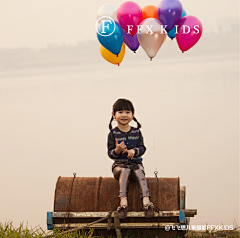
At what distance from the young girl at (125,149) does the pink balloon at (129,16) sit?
123 centimetres

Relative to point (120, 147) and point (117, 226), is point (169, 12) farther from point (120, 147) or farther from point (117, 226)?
point (117, 226)

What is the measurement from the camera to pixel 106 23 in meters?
6.33

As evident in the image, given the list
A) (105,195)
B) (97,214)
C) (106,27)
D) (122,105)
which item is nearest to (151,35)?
(106,27)

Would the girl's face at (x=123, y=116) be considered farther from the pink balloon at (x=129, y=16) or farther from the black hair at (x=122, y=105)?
the pink balloon at (x=129, y=16)

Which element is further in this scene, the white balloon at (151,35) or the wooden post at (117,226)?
the white balloon at (151,35)

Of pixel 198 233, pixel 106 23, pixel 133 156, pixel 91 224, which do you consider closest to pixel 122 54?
pixel 106 23

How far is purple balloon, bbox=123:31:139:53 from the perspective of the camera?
680cm

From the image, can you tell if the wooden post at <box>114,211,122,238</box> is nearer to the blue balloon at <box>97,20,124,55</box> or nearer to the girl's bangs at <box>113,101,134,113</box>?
the girl's bangs at <box>113,101,134,113</box>

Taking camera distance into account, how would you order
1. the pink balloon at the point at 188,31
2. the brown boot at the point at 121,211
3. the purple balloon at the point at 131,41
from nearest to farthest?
the brown boot at the point at 121,211, the pink balloon at the point at 188,31, the purple balloon at the point at 131,41

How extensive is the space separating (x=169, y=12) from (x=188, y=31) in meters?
0.50

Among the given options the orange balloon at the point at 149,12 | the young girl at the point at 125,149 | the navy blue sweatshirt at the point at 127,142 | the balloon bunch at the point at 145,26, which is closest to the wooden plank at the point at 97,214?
the young girl at the point at 125,149

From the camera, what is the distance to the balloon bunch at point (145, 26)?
6.32 meters

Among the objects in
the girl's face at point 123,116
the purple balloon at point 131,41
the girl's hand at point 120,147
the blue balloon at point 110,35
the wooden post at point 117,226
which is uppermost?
the purple balloon at point 131,41

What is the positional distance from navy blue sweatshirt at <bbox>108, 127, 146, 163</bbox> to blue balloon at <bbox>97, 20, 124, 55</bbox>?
1.36 meters
